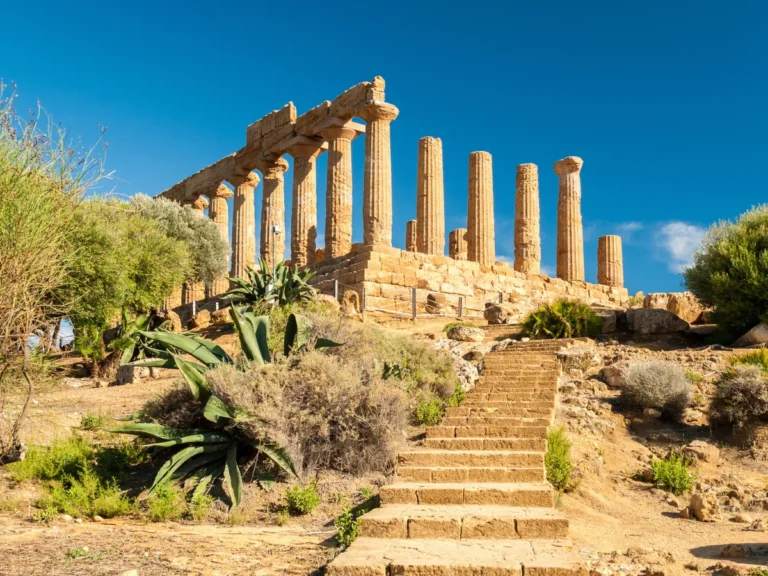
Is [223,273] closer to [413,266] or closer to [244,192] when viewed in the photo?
[244,192]

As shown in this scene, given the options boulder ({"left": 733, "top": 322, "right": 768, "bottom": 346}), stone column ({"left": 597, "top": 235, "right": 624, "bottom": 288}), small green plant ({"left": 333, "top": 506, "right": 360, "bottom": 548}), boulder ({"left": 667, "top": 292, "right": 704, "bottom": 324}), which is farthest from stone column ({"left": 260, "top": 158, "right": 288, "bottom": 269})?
small green plant ({"left": 333, "top": 506, "right": 360, "bottom": 548})

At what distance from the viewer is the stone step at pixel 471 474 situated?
25.3 feet

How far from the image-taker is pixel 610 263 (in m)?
32.7

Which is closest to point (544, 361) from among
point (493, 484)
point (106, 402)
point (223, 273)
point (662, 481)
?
point (662, 481)

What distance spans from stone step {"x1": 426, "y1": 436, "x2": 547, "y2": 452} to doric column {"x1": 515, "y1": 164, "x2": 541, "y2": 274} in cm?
2155

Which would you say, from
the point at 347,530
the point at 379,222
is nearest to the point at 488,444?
the point at 347,530

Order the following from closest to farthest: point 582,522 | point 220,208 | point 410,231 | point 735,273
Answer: point 582,522, point 735,273, point 220,208, point 410,231

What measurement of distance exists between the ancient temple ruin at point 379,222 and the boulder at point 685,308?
198 inches

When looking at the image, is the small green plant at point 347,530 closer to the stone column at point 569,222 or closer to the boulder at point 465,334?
the boulder at point 465,334

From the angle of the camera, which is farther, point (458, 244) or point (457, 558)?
point (458, 244)

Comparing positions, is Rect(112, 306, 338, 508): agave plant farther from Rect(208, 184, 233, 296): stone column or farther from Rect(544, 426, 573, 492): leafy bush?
Rect(208, 184, 233, 296): stone column

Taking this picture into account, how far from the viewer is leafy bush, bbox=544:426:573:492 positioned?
835 cm

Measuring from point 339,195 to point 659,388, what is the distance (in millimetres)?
18074

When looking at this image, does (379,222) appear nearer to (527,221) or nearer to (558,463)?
(527,221)
